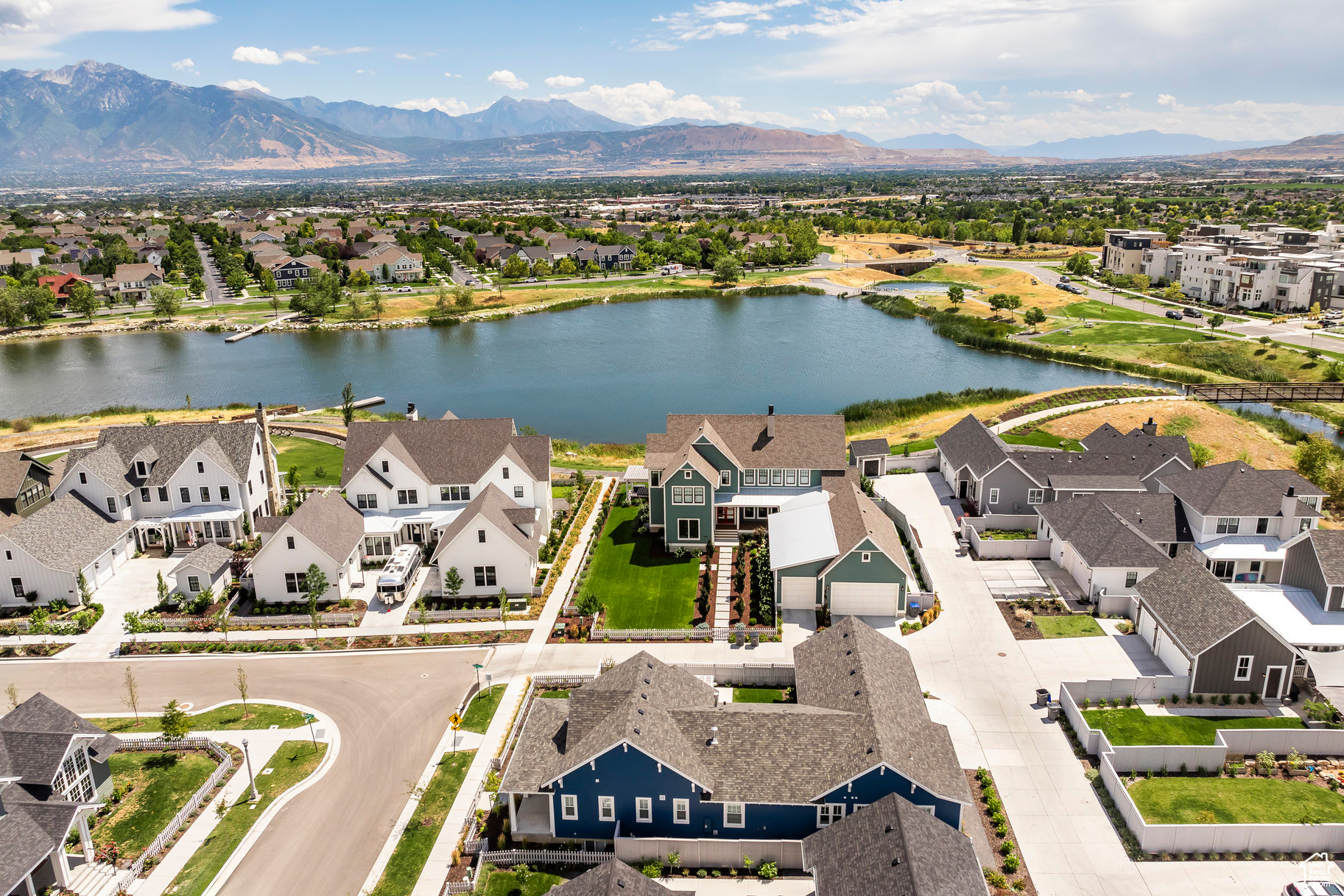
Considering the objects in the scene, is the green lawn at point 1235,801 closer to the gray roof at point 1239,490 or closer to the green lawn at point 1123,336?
the gray roof at point 1239,490

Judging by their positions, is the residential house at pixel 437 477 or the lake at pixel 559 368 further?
the lake at pixel 559 368

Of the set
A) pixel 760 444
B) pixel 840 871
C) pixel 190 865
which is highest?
pixel 760 444

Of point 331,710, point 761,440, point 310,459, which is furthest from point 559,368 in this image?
point 331,710

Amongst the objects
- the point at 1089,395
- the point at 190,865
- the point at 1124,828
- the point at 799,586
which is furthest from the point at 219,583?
the point at 1089,395

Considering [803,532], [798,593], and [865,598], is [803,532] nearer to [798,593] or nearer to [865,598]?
[798,593]

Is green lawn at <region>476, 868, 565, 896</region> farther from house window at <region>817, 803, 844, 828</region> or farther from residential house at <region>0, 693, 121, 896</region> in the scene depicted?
residential house at <region>0, 693, 121, 896</region>

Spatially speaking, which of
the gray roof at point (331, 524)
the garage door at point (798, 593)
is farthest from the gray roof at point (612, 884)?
the gray roof at point (331, 524)

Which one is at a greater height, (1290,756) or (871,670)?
(871,670)

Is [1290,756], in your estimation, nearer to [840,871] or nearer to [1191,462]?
[840,871]
